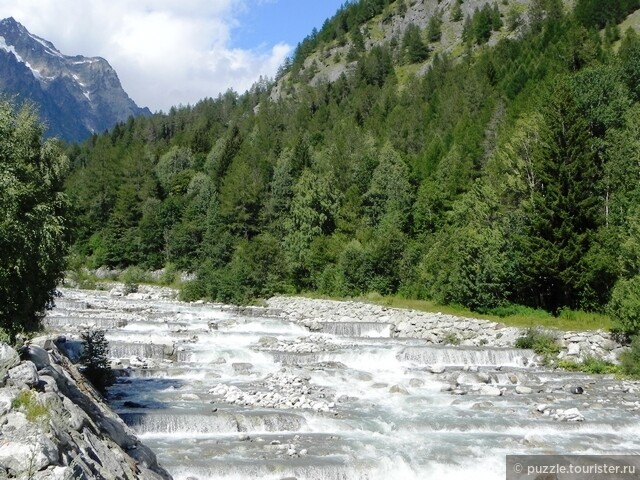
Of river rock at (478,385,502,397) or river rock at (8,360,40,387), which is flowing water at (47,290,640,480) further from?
river rock at (8,360,40,387)

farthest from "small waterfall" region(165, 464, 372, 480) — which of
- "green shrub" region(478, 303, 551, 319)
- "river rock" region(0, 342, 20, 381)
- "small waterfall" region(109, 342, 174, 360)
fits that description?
"green shrub" region(478, 303, 551, 319)

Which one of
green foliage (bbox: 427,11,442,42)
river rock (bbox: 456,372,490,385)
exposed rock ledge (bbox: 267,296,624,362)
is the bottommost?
river rock (bbox: 456,372,490,385)

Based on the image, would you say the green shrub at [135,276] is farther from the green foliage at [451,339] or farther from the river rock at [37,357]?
the river rock at [37,357]

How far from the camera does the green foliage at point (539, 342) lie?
89.2 ft

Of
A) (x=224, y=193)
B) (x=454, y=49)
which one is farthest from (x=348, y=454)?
(x=454, y=49)

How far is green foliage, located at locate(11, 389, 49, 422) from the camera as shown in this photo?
746 centimetres

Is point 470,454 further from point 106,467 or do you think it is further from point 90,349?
point 90,349

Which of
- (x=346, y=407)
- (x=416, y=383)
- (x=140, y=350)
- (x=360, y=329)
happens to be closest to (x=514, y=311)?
(x=360, y=329)

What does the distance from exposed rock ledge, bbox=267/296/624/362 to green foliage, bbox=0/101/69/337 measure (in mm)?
20327

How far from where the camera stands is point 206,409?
57.5 feet

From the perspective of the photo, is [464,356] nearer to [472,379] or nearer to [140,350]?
[472,379]

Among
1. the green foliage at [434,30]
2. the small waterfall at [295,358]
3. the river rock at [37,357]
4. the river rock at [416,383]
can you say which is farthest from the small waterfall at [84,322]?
the green foliage at [434,30]

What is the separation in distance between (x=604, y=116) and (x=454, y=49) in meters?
89.3

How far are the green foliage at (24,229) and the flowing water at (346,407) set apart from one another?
437 cm
